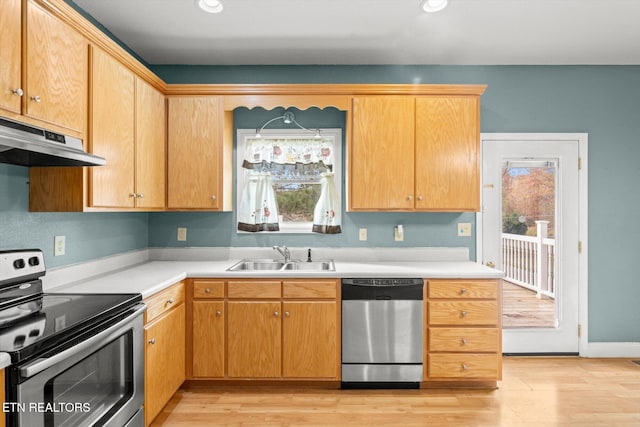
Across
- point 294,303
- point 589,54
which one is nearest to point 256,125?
point 294,303

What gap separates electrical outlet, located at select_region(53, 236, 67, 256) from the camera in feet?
7.14

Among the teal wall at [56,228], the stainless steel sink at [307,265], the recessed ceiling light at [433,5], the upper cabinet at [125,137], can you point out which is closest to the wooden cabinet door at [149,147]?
the upper cabinet at [125,137]

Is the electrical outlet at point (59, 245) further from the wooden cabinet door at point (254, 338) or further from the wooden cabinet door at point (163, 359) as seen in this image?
the wooden cabinet door at point (254, 338)

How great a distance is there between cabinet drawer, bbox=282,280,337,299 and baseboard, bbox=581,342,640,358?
7.86ft

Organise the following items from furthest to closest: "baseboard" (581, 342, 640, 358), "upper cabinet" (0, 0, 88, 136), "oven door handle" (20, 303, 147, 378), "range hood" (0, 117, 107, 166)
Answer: "baseboard" (581, 342, 640, 358) < "upper cabinet" (0, 0, 88, 136) < "range hood" (0, 117, 107, 166) < "oven door handle" (20, 303, 147, 378)

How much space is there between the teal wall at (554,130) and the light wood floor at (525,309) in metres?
0.35

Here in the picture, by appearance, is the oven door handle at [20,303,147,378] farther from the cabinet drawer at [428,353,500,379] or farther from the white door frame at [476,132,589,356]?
the white door frame at [476,132,589,356]

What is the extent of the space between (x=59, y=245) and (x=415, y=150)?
2.47 meters

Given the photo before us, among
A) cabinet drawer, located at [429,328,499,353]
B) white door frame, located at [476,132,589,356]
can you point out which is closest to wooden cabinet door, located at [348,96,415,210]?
white door frame, located at [476,132,589,356]

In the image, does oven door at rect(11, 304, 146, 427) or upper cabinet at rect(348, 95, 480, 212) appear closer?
oven door at rect(11, 304, 146, 427)

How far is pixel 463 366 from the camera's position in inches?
106

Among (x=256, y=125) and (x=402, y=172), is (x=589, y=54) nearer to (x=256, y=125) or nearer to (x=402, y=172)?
(x=402, y=172)

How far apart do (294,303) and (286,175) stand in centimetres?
116

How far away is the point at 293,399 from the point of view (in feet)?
8.56
